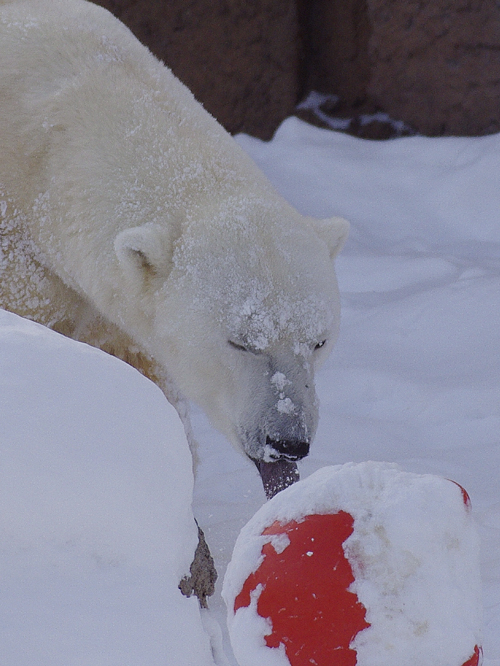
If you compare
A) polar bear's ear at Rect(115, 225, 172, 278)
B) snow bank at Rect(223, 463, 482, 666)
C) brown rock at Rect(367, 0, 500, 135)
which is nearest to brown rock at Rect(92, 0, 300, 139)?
brown rock at Rect(367, 0, 500, 135)

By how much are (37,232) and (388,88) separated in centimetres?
367

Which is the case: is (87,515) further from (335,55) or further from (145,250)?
(335,55)

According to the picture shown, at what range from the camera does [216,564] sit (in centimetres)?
223

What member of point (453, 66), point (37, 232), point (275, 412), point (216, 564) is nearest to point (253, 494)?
point (216, 564)

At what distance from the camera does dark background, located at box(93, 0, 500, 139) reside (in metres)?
5.19

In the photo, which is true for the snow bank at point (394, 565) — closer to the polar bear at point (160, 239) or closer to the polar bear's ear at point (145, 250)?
the polar bear at point (160, 239)

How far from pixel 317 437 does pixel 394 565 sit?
1.99m

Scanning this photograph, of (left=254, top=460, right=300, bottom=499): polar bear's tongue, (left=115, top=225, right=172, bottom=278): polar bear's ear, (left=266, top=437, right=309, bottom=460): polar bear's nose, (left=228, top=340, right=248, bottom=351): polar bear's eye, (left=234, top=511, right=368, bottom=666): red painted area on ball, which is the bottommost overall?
(left=254, top=460, right=300, bottom=499): polar bear's tongue

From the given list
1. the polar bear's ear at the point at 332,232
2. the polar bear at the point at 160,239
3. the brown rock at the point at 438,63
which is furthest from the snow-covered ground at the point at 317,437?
the polar bear's ear at the point at 332,232

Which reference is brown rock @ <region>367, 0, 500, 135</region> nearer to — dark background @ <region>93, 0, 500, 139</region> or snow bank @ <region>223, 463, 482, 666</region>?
dark background @ <region>93, 0, 500, 139</region>

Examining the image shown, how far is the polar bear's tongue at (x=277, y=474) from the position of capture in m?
2.14

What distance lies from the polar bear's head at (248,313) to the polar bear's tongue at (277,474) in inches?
0.7

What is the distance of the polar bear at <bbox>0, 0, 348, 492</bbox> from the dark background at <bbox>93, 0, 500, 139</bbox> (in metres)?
2.82

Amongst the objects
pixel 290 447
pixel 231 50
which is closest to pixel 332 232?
pixel 290 447
